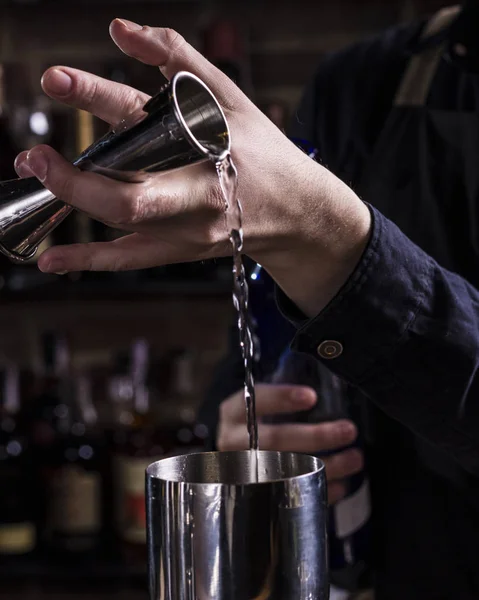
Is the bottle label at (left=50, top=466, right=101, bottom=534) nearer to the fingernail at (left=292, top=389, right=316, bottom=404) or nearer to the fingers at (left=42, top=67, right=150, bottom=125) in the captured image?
the fingernail at (left=292, top=389, right=316, bottom=404)

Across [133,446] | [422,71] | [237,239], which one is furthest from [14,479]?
[237,239]

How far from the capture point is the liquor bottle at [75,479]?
4.18ft

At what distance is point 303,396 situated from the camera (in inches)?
26.5

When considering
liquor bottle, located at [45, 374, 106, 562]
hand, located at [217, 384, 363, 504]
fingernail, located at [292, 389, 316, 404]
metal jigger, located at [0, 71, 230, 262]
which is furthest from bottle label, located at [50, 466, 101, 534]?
metal jigger, located at [0, 71, 230, 262]

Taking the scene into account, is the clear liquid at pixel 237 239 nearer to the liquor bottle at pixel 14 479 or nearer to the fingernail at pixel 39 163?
the fingernail at pixel 39 163

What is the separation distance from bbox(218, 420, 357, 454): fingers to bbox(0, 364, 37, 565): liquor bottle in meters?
0.69

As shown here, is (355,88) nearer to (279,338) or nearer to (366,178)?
(366,178)

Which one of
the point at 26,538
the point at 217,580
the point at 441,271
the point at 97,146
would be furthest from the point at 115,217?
the point at 26,538

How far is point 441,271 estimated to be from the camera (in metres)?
0.57

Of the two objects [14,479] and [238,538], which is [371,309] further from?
[14,479]

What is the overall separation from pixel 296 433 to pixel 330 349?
0.60 ft

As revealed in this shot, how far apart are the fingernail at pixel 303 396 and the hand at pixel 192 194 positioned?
201mm

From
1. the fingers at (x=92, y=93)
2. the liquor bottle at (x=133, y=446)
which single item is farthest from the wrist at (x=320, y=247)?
the liquor bottle at (x=133, y=446)

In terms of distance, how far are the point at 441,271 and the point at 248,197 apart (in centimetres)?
21
